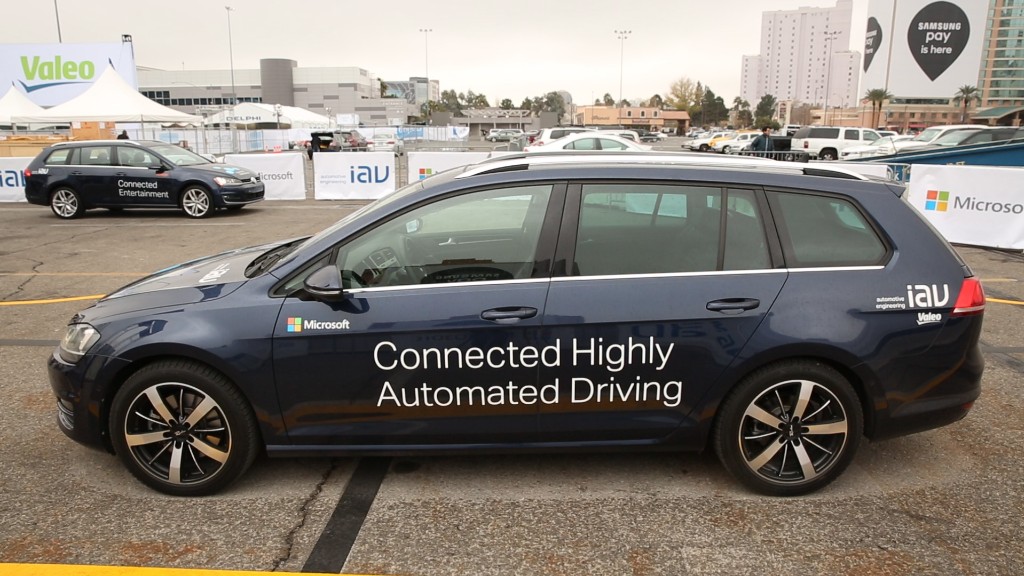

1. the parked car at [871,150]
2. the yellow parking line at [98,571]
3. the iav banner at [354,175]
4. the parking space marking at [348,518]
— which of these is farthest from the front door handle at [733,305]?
the parked car at [871,150]

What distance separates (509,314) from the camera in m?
3.30

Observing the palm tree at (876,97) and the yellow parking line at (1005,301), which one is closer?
the yellow parking line at (1005,301)

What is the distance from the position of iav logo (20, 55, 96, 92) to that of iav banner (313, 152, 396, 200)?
35.7 meters

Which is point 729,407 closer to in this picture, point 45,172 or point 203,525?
point 203,525

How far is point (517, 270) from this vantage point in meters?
3.42

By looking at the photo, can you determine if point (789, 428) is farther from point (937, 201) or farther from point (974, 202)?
point (937, 201)

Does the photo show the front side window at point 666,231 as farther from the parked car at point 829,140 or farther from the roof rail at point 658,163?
the parked car at point 829,140

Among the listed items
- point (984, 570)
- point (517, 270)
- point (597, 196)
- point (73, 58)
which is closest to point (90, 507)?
point (517, 270)

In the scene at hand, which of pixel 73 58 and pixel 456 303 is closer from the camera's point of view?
pixel 456 303

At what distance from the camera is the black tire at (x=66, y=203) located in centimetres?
1421

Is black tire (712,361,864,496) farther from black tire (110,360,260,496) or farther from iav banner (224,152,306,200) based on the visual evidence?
iav banner (224,152,306,200)

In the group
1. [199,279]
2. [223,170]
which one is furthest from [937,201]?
[223,170]

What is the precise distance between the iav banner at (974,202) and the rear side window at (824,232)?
27.7 ft

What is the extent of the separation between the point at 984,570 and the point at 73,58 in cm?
5288
